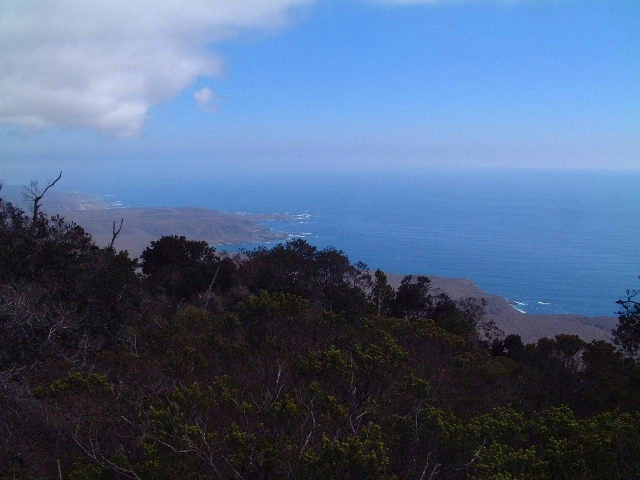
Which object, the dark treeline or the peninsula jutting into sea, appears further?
the peninsula jutting into sea

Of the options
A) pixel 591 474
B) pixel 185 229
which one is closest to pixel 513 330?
pixel 591 474

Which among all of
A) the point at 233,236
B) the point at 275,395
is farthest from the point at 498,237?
the point at 275,395

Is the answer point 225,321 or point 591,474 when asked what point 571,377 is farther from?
point 225,321

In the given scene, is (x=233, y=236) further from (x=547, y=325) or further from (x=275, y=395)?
(x=275, y=395)

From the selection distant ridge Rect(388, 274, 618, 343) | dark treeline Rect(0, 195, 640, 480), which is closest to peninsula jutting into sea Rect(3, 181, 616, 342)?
distant ridge Rect(388, 274, 618, 343)

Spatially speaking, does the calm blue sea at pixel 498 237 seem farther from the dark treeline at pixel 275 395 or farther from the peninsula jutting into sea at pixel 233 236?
the dark treeline at pixel 275 395

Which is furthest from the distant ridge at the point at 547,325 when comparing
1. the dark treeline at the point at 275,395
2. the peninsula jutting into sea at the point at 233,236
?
the dark treeline at the point at 275,395

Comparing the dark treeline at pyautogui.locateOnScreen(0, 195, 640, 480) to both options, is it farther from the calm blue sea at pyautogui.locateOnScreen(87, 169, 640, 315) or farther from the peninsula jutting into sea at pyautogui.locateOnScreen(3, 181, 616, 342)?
the calm blue sea at pyautogui.locateOnScreen(87, 169, 640, 315)
